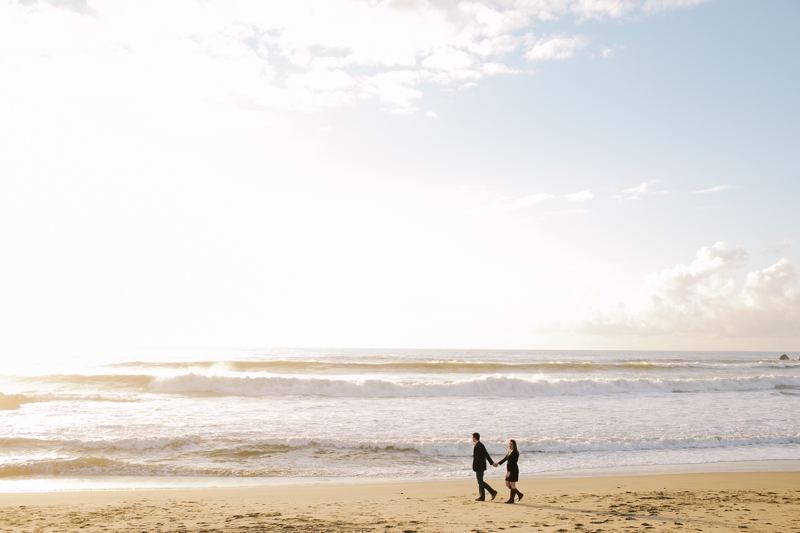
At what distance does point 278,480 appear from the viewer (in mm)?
12141

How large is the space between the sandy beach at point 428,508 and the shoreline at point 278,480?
0.44m

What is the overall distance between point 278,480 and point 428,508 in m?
4.56

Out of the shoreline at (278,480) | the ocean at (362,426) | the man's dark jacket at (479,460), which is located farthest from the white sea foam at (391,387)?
the man's dark jacket at (479,460)

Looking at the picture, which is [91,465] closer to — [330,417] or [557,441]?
[330,417]

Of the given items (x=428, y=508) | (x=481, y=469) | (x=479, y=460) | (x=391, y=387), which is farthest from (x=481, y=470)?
(x=391, y=387)

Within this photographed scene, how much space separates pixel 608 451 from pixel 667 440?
2.54 m

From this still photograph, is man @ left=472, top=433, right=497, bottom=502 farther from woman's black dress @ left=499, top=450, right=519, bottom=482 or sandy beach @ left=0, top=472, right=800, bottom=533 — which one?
woman's black dress @ left=499, top=450, right=519, bottom=482

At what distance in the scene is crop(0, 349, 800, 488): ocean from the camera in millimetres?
13430

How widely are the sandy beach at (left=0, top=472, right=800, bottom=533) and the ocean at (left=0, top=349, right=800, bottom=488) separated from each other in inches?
77.6

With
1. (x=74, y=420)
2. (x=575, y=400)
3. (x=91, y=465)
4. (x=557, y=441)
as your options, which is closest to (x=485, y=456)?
(x=557, y=441)

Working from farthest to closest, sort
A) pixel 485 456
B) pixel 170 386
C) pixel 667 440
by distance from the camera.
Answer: pixel 170 386
pixel 667 440
pixel 485 456

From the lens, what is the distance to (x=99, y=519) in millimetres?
8461

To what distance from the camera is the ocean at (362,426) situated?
13430 mm

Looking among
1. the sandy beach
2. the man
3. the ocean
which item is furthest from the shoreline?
the man
